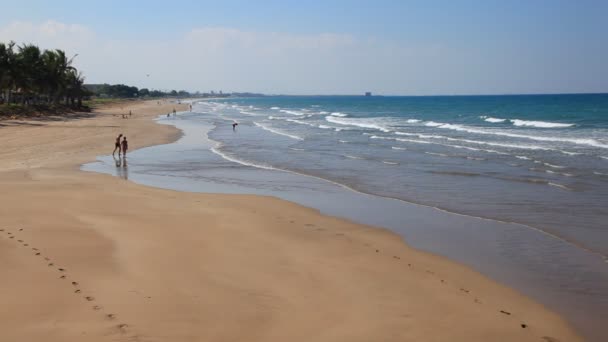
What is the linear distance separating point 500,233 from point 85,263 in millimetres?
8890

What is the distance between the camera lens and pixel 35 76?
2655 inches

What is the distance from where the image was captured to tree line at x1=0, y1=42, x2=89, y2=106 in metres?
58.8

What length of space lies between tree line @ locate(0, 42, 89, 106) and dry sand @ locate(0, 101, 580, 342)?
50.4 m

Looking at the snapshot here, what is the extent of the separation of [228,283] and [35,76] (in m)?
67.3

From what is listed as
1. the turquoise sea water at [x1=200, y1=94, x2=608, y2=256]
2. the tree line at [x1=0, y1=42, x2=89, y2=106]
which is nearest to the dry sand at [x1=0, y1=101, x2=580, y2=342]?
the turquoise sea water at [x1=200, y1=94, x2=608, y2=256]

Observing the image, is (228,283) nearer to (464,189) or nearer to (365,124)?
(464,189)

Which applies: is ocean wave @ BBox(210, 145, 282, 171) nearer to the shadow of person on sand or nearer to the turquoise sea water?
the turquoise sea water

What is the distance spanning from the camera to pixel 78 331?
6.65m

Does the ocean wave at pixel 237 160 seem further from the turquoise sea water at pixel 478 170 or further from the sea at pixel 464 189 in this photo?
the turquoise sea water at pixel 478 170

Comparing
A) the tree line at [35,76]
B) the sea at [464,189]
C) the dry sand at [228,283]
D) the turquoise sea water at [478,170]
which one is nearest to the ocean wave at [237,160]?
the sea at [464,189]

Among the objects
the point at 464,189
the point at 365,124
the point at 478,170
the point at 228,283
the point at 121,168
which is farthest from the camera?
the point at 365,124

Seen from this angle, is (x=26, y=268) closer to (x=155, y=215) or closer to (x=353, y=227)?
(x=155, y=215)

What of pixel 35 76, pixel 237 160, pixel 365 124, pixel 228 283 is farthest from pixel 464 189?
pixel 35 76

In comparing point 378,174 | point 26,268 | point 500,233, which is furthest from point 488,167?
point 26,268
